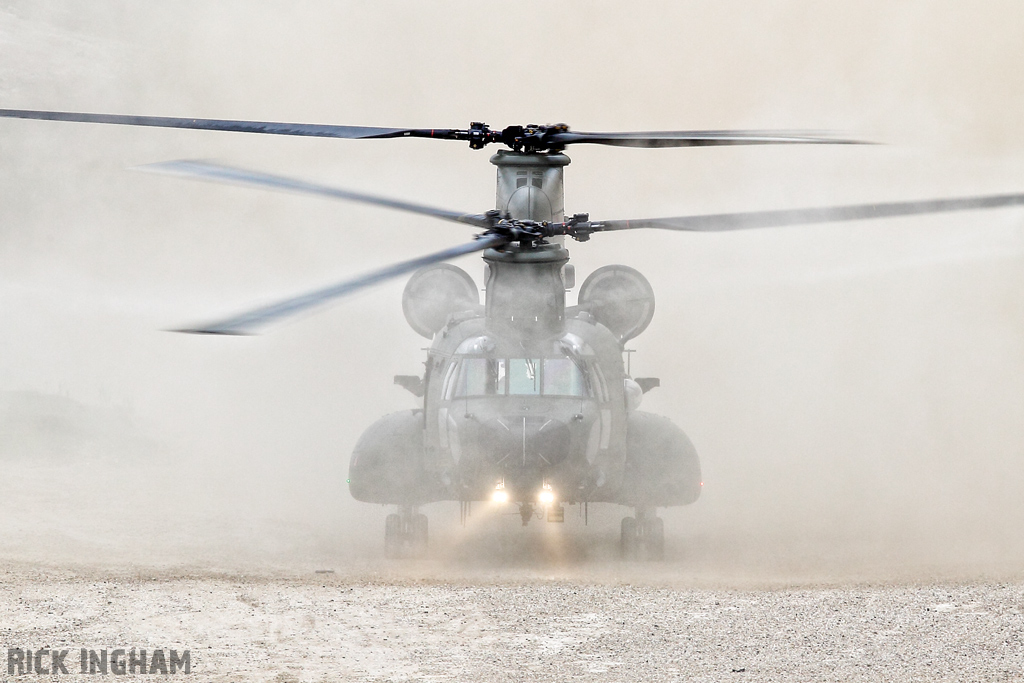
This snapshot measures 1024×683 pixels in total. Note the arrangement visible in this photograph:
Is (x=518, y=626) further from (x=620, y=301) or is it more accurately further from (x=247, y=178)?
(x=620, y=301)

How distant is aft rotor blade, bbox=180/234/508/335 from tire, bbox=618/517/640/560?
4011 mm

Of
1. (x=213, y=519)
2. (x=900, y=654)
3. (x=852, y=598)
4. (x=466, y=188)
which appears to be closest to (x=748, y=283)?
(x=466, y=188)

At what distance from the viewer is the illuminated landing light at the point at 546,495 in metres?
10.7

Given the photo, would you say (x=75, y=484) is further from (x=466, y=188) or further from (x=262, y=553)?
(x=466, y=188)

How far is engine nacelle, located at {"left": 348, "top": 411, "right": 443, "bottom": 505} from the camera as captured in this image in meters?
11.7

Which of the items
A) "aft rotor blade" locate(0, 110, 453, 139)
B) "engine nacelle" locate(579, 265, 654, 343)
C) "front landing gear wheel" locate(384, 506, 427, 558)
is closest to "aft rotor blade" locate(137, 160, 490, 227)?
"aft rotor blade" locate(0, 110, 453, 139)

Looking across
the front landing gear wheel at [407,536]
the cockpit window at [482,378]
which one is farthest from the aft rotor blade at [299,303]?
the front landing gear wheel at [407,536]

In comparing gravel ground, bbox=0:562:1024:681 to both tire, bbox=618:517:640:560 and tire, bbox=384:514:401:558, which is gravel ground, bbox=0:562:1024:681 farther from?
tire, bbox=618:517:640:560

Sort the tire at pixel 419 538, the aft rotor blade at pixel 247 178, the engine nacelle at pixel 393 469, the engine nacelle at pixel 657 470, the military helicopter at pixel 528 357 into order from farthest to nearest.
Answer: the tire at pixel 419 538 < the engine nacelle at pixel 657 470 < the engine nacelle at pixel 393 469 < the military helicopter at pixel 528 357 < the aft rotor blade at pixel 247 178

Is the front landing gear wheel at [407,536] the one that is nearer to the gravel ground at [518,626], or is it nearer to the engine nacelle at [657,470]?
the gravel ground at [518,626]

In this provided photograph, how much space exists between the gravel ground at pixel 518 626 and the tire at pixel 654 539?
1.65 metres

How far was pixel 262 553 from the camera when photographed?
40.0 ft

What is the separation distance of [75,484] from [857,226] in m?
14.3

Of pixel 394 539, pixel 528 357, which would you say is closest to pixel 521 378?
pixel 528 357
